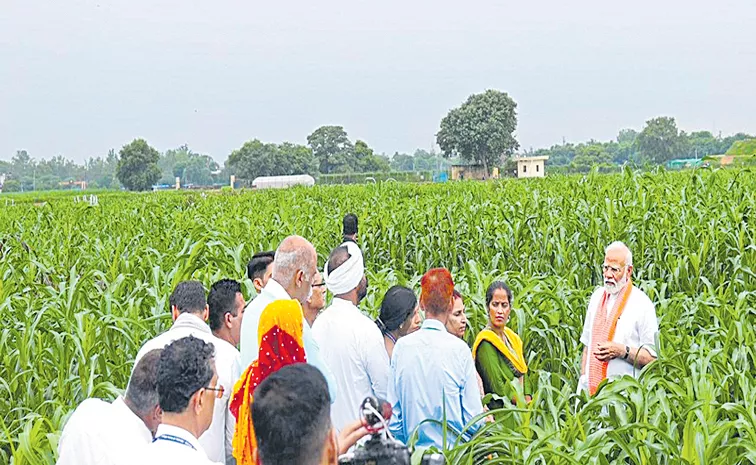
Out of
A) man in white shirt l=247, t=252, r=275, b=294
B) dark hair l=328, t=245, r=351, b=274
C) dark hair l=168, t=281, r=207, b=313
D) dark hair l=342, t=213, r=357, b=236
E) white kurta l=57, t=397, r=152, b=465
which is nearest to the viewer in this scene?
white kurta l=57, t=397, r=152, b=465

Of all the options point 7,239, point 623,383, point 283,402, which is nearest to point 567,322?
point 623,383

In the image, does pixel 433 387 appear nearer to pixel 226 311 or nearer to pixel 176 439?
pixel 226 311

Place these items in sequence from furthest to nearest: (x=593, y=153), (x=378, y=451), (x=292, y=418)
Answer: (x=593, y=153), (x=378, y=451), (x=292, y=418)

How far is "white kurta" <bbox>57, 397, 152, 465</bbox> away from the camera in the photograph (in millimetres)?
2967

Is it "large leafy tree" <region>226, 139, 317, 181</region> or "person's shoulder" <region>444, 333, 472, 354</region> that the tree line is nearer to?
"large leafy tree" <region>226, 139, 317, 181</region>

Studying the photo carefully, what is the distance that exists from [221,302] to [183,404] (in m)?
1.62

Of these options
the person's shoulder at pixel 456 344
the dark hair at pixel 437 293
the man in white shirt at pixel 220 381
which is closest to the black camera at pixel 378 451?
the man in white shirt at pixel 220 381

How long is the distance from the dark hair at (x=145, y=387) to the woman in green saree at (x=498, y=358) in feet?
7.22

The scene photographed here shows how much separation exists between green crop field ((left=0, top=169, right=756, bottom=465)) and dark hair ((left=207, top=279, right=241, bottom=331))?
0.63 meters

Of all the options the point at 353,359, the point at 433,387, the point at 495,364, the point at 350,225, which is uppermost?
the point at 350,225

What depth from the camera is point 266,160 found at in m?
81.8

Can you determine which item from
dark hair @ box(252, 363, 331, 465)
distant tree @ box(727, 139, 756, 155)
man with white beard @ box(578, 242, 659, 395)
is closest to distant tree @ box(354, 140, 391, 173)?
distant tree @ box(727, 139, 756, 155)

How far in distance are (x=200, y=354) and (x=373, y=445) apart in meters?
0.69

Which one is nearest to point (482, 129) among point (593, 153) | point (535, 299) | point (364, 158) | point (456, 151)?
point (456, 151)
